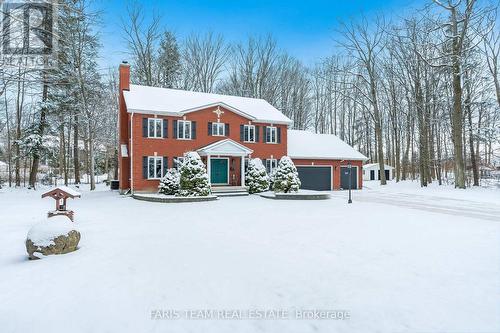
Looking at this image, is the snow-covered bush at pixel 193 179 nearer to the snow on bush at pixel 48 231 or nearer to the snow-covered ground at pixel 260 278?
the snow-covered ground at pixel 260 278

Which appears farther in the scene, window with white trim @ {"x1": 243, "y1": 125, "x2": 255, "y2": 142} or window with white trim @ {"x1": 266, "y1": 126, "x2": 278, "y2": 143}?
window with white trim @ {"x1": 266, "y1": 126, "x2": 278, "y2": 143}

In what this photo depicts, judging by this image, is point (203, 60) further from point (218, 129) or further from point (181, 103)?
point (218, 129)

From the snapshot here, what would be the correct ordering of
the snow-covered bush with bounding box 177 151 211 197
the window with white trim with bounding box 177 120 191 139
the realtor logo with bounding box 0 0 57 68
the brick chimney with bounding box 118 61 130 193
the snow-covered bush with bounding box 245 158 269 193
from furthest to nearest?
1. the brick chimney with bounding box 118 61 130 193
2. the window with white trim with bounding box 177 120 191 139
3. the snow-covered bush with bounding box 245 158 269 193
4. the snow-covered bush with bounding box 177 151 211 197
5. the realtor logo with bounding box 0 0 57 68

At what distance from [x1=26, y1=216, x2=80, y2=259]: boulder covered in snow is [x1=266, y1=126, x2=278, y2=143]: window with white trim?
18.2 m

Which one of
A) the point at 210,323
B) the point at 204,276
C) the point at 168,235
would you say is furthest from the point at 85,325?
the point at 168,235

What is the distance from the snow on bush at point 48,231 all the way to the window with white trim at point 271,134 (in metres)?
18.2

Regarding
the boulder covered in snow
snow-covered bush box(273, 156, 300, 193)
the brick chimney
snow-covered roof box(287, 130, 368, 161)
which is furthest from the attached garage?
the boulder covered in snow

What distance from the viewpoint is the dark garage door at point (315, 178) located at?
2498 centimetres

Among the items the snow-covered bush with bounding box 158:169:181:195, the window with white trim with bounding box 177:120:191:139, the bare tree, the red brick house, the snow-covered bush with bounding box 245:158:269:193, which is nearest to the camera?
the snow-covered bush with bounding box 158:169:181:195

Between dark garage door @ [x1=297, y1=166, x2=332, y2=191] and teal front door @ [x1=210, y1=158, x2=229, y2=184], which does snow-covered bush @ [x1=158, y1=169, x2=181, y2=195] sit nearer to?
teal front door @ [x1=210, y1=158, x2=229, y2=184]

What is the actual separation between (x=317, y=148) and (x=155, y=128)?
1428 centimetres

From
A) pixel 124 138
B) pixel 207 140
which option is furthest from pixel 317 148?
pixel 124 138

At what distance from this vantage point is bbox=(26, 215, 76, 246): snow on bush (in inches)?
242

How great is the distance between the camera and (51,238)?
20.4 ft
